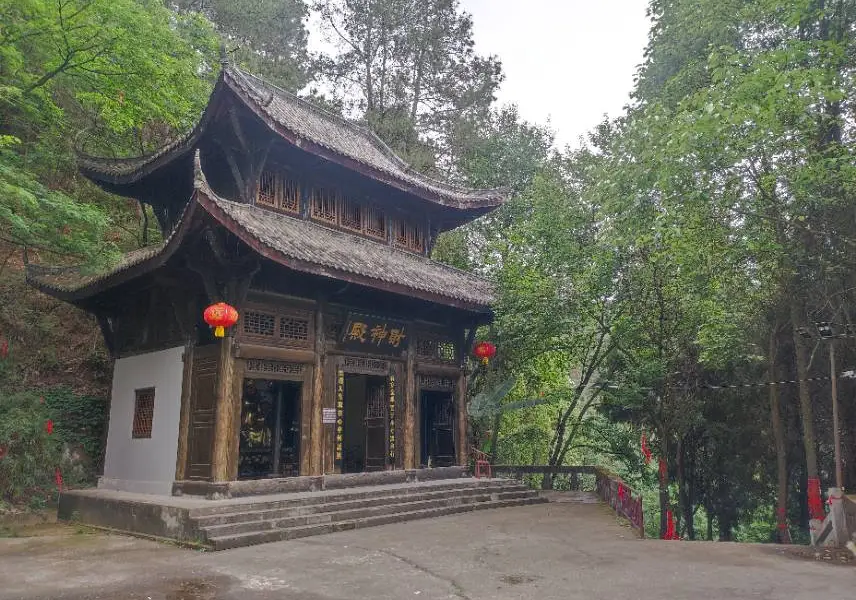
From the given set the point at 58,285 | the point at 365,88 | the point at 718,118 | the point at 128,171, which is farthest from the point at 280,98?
the point at 365,88

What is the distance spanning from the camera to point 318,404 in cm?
1042

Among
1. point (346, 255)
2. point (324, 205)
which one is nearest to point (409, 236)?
point (324, 205)

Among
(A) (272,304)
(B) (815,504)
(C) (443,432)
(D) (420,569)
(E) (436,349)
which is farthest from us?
(C) (443,432)

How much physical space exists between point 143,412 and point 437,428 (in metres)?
5.71

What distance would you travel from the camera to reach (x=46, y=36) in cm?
1009

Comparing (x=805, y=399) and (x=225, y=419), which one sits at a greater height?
(x=805, y=399)

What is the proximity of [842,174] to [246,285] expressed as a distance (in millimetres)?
8439

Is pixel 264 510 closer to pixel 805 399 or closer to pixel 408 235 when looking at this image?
pixel 408 235

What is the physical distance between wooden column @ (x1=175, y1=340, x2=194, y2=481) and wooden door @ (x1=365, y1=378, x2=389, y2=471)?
336cm

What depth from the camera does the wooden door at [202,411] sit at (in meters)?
9.37

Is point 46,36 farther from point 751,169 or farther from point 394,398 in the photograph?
point 751,169

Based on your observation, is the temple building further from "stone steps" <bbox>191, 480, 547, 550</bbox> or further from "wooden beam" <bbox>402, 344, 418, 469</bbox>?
"stone steps" <bbox>191, 480, 547, 550</bbox>

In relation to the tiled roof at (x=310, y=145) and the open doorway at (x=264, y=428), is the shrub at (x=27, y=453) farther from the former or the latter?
the tiled roof at (x=310, y=145)

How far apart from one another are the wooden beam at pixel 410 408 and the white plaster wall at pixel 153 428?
3.99m
